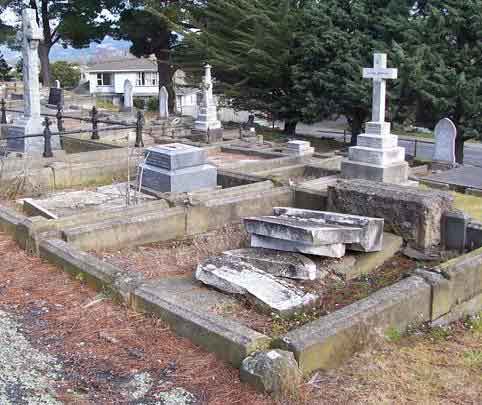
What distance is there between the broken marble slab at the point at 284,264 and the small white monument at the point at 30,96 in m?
8.42

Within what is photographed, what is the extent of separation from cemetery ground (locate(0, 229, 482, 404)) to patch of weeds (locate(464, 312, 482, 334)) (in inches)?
0.5

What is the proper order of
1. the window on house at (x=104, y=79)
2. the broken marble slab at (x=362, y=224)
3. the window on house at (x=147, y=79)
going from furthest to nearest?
the window on house at (x=147, y=79) → the window on house at (x=104, y=79) → the broken marble slab at (x=362, y=224)

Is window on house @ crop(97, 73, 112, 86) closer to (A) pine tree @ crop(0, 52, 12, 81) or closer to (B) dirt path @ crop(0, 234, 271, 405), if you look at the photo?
Result: (A) pine tree @ crop(0, 52, 12, 81)

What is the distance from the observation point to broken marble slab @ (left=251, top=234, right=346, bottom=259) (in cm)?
569

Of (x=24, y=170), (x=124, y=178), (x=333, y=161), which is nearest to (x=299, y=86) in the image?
(x=333, y=161)

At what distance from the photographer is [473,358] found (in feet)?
14.3

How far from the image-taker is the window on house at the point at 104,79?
64.9 metres

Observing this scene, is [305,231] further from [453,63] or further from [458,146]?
[458,146]

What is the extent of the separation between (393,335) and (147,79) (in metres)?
64.3

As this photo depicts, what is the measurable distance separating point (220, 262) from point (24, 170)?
5343 mm

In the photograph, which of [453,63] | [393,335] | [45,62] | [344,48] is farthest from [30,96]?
[45,62]

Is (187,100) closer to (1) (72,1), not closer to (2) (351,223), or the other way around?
(1) (72,1)

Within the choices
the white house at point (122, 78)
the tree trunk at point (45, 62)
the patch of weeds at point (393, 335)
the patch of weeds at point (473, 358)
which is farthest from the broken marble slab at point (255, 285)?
the white house at point (122, 78)

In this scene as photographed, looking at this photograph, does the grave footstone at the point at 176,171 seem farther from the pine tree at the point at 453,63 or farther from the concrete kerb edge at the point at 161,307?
the pine tree at the point at 453,63
